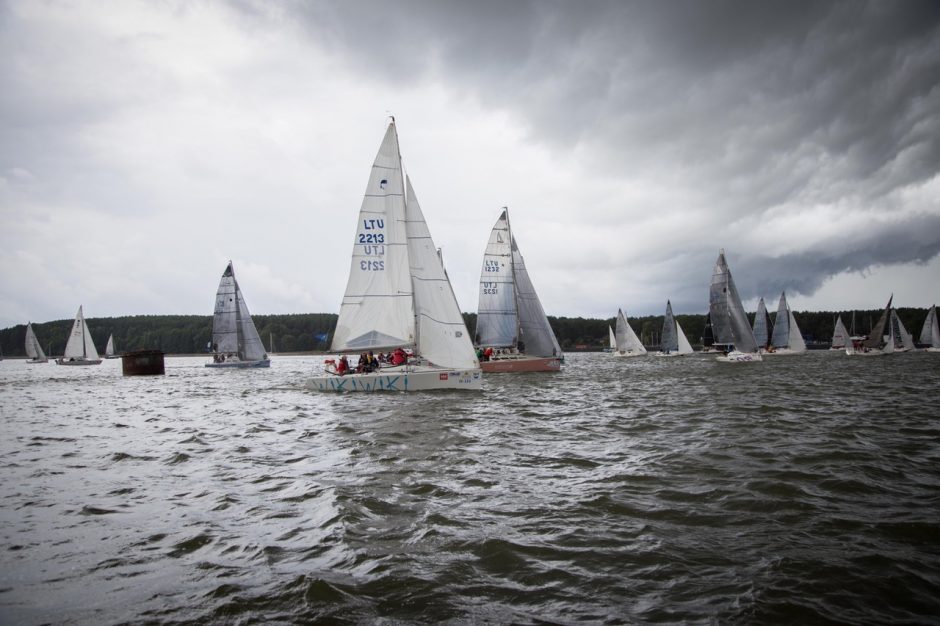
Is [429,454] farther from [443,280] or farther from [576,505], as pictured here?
[443,280]

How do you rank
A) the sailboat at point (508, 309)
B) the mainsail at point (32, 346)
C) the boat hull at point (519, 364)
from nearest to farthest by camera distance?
the boat hull at point (519, 364) < the sailboat at point (508, 309) < the mainsail at point (32, 346)

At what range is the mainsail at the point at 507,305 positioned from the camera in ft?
131

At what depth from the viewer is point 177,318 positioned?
176250 millimetres

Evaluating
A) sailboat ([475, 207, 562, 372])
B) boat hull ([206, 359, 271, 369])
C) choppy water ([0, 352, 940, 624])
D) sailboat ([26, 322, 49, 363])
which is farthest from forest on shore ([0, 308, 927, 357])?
choppy water ([0, 352, 940, 624])

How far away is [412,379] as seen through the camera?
2148 centimetres

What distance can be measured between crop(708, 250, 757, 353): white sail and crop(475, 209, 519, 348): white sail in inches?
922

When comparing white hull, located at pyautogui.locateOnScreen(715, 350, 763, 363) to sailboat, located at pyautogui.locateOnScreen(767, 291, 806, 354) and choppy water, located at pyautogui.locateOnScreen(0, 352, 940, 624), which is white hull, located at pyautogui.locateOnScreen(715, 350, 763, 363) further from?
choppy water, located at pyautogui.locateOnScreen(0, 352, 940, 624)

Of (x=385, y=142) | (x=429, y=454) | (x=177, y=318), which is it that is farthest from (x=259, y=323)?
(x=429, y=454)

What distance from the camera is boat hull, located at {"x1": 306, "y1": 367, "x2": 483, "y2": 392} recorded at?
21.5m

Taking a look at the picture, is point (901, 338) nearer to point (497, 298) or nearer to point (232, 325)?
point (497, 298)

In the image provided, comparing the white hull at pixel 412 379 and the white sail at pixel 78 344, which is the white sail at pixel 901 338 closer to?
the white hull at pixel 412 379

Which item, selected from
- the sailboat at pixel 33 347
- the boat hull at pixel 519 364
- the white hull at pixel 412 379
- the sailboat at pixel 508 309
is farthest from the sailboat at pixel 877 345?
the sailboat at pixel 33 347

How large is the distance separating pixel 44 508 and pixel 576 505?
6.82 m

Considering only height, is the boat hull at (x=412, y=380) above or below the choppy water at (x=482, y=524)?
above
